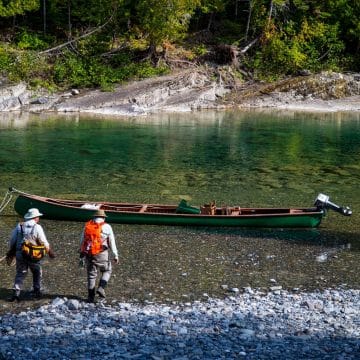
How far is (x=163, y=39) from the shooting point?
67000 millimetres

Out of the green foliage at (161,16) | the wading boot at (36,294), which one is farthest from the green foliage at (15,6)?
the wading boot at (36,294)

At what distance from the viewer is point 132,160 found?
36969 millimetres

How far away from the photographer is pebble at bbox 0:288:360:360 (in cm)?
1082

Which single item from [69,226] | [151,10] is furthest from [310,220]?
[151,10]

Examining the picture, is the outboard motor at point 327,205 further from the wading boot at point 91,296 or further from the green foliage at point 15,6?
the green foliage at point 15,6

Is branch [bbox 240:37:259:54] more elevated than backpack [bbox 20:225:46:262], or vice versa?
branch [bbox 240:37:259:54]

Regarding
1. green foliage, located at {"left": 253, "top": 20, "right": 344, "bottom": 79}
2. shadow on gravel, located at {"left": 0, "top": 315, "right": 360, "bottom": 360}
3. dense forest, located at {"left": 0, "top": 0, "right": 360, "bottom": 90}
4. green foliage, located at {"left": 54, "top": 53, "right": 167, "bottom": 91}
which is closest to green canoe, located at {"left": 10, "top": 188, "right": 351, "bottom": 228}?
shadow on gravel, located at {"left": 0, "top": 315, "right": 360, "bottom": 360}

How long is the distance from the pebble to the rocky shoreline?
47814mm

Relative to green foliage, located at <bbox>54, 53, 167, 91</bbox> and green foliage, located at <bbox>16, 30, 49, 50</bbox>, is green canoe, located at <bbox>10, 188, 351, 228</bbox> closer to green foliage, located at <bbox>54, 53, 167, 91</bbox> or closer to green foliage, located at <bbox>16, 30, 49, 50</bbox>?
green foliage, located at <bbox>54, 53, 167, 91</bbox>

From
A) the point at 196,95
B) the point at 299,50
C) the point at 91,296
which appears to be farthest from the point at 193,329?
the point at 299,50

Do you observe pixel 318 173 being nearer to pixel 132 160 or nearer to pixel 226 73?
pixel 132 160

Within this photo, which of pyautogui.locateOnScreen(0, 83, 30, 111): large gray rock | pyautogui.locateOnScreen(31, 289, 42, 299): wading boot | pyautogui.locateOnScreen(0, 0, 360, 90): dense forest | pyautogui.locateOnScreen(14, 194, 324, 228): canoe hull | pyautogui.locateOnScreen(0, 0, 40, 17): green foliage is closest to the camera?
pyautogui.locateOnScreen(31, 289, 42, 299): wading boot

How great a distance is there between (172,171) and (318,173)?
9.16 meters

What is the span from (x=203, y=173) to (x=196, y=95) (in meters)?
34.1
